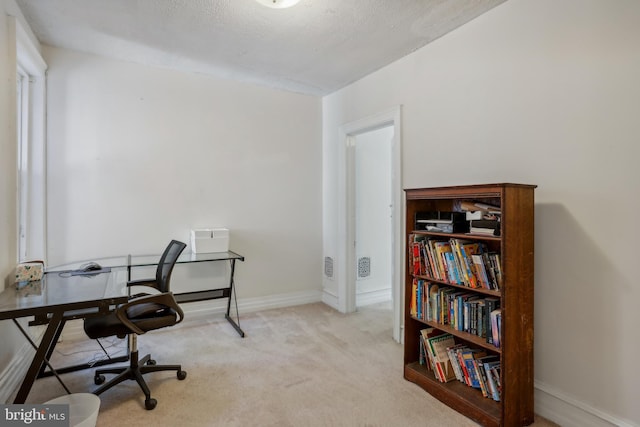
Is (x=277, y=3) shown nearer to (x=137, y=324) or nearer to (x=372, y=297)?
(x=137, y=324)

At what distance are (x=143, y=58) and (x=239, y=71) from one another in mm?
848

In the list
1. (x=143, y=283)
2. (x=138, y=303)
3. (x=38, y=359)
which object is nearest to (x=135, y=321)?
(x=138, y=303)

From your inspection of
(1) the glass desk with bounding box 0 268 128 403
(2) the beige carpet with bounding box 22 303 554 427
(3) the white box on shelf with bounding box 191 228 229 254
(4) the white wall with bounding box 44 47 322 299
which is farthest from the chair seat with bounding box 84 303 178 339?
(4) the white wall with bounding box 44 47 322 299

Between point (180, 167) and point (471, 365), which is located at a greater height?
point (180, 167)

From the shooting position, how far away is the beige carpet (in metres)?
1.92

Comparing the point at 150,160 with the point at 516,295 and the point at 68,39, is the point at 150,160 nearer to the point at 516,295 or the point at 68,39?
the point at 68,39

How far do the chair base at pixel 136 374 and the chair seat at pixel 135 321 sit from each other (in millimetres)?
245

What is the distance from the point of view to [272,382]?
229 cm

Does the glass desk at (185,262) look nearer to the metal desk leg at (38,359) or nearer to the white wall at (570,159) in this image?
the metal desk leg at (38,359)

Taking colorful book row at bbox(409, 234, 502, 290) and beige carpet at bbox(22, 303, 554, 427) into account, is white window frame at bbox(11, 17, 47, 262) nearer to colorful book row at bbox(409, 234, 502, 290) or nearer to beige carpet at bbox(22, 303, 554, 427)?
beige carpet at bbox(22, 303, 554, 427)

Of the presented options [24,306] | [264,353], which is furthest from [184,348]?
[24,306]

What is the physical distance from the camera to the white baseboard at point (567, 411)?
171cm

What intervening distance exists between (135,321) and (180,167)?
1.75 meters

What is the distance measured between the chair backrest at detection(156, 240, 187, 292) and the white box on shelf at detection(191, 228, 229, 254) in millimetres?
602
